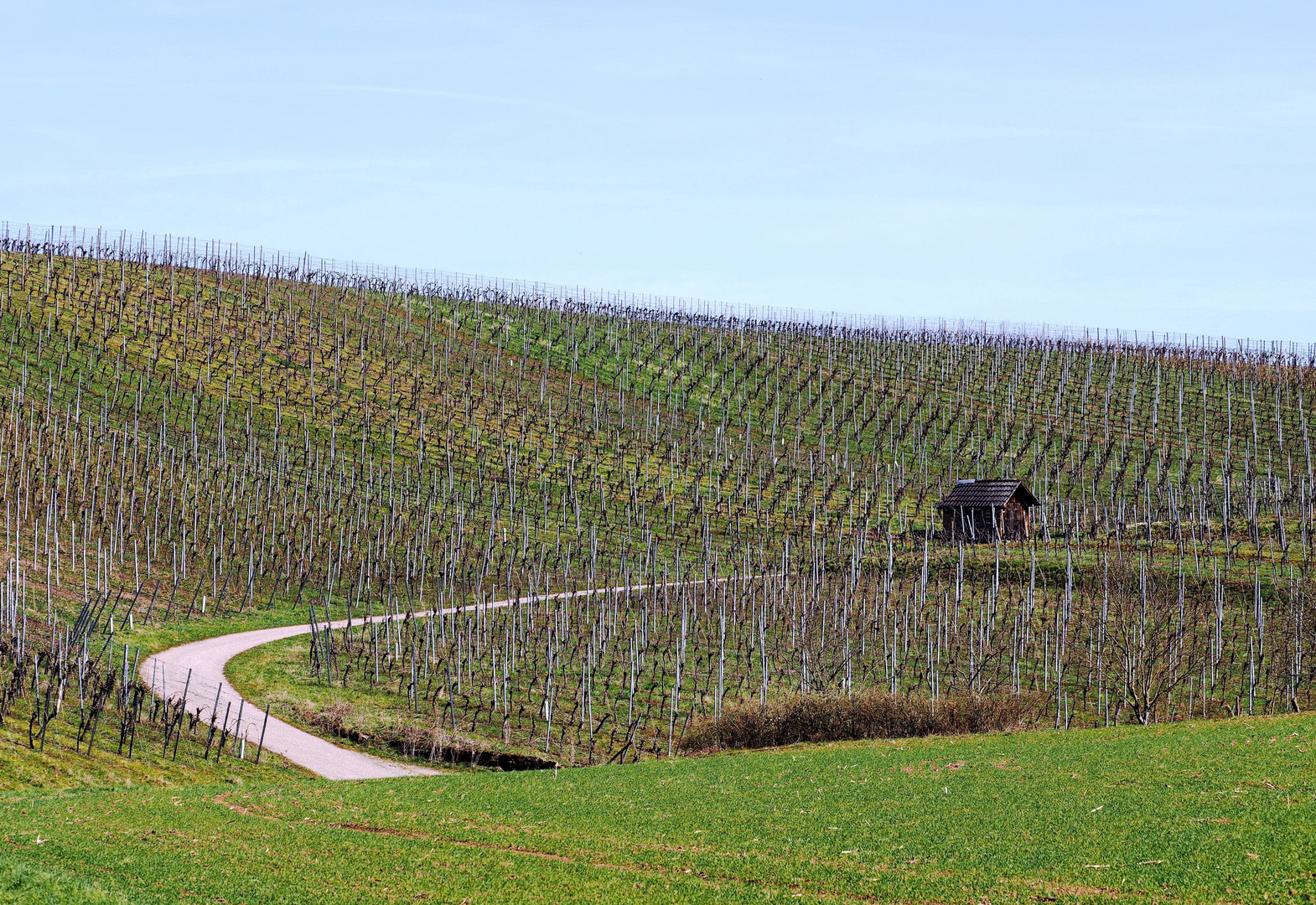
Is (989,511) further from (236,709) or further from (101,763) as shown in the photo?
(101,763)

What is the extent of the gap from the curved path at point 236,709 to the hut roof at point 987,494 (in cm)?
4565

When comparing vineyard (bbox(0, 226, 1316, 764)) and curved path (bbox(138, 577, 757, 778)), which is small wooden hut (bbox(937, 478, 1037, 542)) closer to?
vineyard (bbox(0, 226, 1316, 764))

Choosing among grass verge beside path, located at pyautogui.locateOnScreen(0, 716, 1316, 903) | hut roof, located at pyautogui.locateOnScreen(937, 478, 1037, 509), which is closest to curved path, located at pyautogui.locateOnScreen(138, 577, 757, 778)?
grass verge beside path, located at pyautogui.locateOnScreen(0, 716, 1316, 903)

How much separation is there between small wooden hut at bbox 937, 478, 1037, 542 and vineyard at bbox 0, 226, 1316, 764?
1816mm

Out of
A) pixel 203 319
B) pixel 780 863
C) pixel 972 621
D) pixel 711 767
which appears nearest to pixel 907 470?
pixel 972 621

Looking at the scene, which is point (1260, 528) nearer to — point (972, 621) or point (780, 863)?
point (972, 621)

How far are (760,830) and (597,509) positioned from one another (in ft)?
200

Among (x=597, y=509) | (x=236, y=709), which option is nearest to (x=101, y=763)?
(x=236, y=709)

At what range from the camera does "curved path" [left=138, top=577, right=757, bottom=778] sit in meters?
37.1

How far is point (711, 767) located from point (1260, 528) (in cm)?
5977

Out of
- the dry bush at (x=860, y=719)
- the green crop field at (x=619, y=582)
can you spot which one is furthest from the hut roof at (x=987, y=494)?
the dry bush at (x=860, y=719)

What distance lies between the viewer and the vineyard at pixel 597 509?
151 ft

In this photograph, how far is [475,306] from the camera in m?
130

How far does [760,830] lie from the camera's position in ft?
71.5
